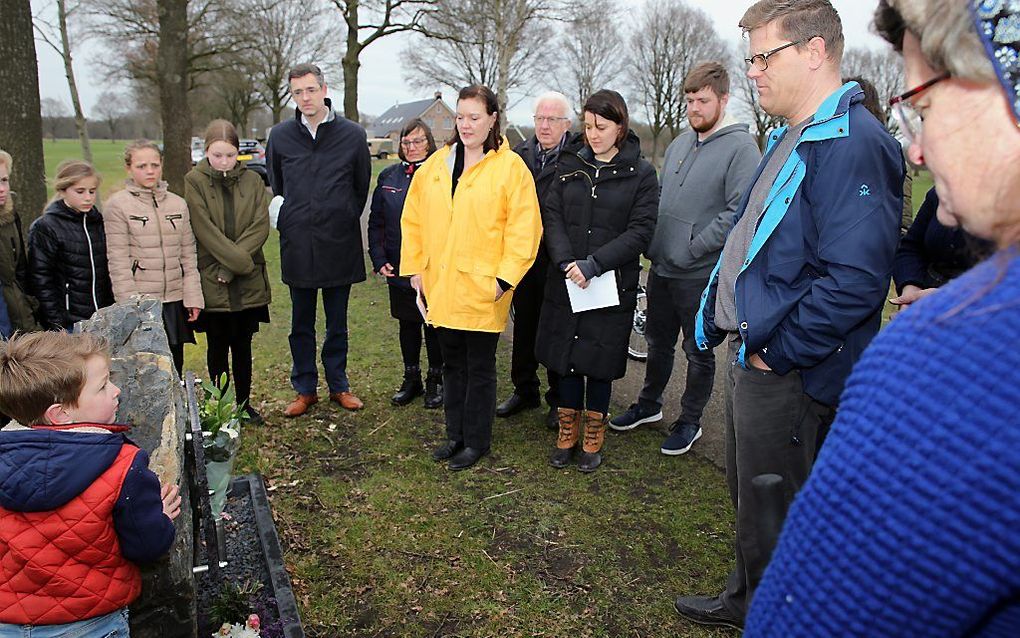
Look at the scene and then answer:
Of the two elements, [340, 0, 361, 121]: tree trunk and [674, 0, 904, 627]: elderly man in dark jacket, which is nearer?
[674, 0, 904, 627]: elderly man in dark jacket

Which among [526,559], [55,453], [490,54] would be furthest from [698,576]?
[490,54]

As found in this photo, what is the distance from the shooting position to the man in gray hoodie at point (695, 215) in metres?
4.26

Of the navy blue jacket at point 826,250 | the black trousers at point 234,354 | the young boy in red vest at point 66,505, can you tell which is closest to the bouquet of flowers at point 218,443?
the young boy in red vest at point 66,505

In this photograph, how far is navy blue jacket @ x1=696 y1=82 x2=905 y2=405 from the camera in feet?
7.61

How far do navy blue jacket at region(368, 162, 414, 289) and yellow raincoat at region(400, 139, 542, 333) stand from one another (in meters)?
1.14

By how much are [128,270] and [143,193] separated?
493 millimetres

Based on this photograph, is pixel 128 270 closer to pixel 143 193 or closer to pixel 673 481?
pixel 143 193

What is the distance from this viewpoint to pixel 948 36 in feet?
2.74

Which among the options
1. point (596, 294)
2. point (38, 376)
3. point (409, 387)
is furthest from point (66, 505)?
point (409, 387)

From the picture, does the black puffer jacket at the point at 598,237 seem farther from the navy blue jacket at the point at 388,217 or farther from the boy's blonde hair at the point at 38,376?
the boy's blonde hair at the point at 38,376

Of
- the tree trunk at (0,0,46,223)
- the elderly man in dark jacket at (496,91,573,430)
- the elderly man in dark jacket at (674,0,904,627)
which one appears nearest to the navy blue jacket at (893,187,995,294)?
the elderly man in dark jacket at (674,0,904,627)

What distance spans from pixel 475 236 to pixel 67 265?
241 cm

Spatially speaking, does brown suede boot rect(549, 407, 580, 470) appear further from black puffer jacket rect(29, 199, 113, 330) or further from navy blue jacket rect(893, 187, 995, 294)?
black puffer jacket rect(29, 199, 113, 330)

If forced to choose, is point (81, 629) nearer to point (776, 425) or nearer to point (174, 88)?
point (776, 425)
